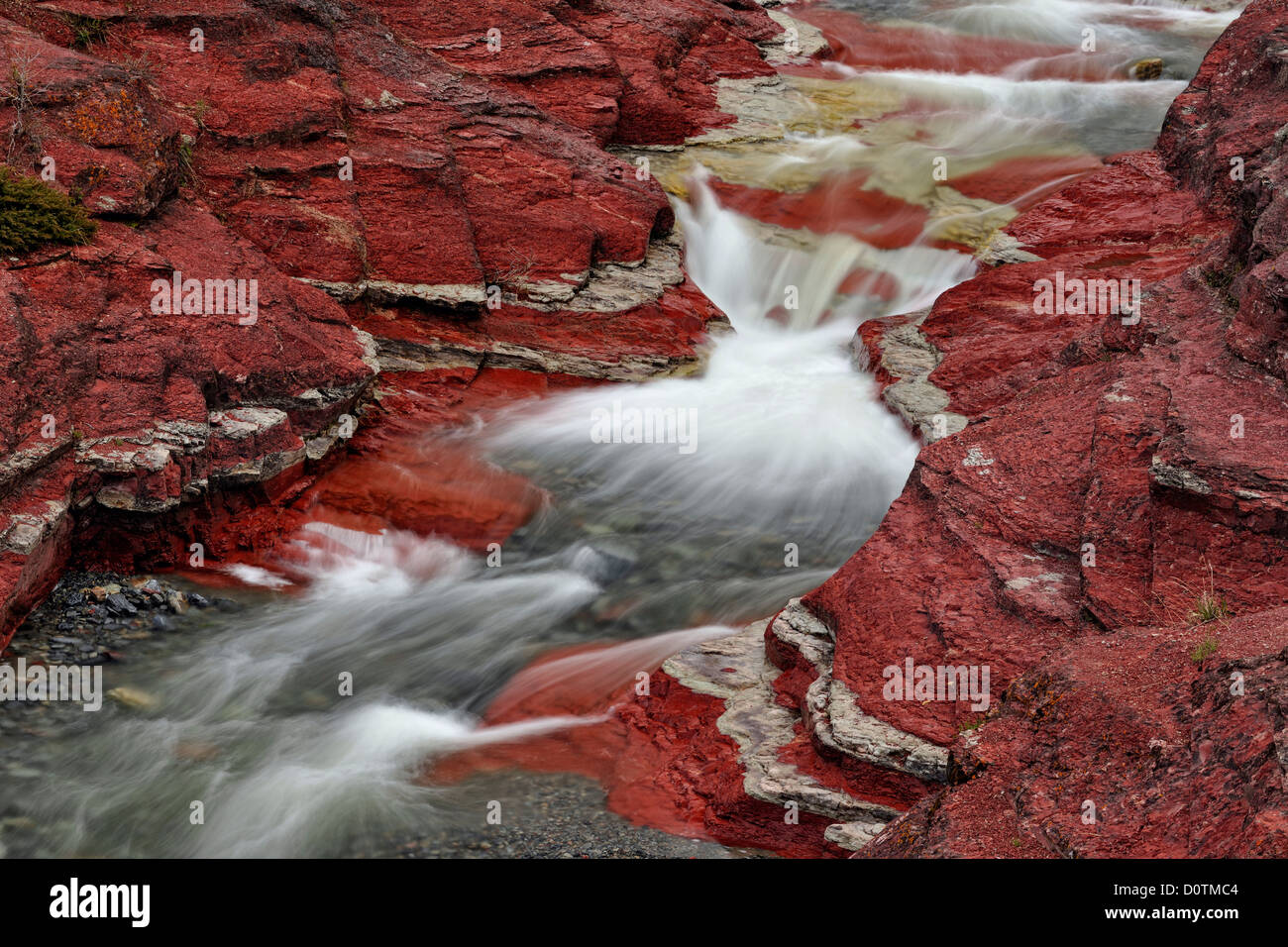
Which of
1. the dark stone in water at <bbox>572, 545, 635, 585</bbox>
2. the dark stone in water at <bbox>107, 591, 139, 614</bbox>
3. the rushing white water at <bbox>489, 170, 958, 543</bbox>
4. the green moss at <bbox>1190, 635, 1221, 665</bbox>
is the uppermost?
the rushing white water at <bbox>489, 170, 958, 543</bbox>

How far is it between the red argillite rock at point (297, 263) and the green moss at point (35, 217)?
6.7 inches

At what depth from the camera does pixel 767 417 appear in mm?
13336

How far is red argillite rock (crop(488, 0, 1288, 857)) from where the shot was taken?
16.3 feet

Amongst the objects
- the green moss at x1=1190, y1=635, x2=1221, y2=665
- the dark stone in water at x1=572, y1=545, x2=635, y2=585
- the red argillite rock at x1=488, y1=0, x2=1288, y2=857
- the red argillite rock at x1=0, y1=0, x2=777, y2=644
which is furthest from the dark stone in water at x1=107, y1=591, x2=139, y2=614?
the green moss at x1=1190, y1=635, x2=1221, y2=665

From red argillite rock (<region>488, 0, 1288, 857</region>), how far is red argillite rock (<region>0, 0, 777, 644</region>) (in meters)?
4.00

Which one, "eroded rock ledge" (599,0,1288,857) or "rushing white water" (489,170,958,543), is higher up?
"rushing white water" (489,170,958,543)

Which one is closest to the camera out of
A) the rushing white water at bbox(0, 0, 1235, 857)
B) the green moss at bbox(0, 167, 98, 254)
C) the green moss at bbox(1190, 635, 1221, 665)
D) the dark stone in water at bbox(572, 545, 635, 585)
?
the green moss at bbox(1190, 635, 1221, 665)

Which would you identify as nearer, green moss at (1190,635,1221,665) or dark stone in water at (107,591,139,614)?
green moss at (1190,635,1221,665)

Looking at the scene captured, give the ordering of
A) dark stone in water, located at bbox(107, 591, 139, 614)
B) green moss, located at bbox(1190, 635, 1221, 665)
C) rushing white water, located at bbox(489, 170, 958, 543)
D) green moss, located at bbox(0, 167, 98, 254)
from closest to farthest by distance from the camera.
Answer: green moss, located at bbox(1190, 635, 1221, 665)
dark stone in water, located at bbox(107, 591, 139, 614)
green moss, located at bbox(0, 167, 98, 254)
rushing white water, located at bbox(489, 170, 958, 543)

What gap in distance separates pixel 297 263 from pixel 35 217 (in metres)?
2.88

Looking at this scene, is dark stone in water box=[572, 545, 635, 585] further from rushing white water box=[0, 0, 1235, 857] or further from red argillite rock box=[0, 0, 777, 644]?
red argillite rock box=[0, 0, 777, 644]

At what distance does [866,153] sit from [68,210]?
1148cm

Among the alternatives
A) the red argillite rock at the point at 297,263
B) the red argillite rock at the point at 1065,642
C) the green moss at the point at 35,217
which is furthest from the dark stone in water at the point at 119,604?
the red argillite rock at the point at 1065,642

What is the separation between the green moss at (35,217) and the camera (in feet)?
33.4
